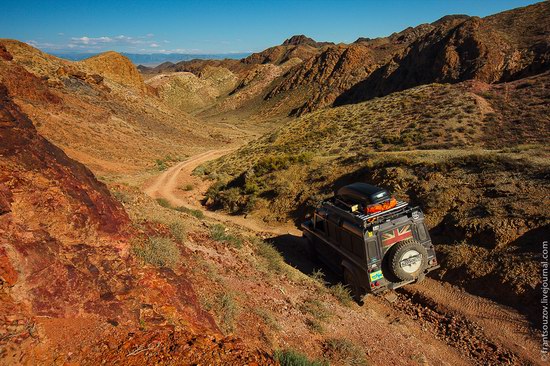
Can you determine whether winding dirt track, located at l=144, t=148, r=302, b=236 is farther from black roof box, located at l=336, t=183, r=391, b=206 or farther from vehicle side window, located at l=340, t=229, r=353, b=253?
vehicle side window, located at l=340, t=229, r=353, b=253

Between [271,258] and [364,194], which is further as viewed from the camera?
[271,258]

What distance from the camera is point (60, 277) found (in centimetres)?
508

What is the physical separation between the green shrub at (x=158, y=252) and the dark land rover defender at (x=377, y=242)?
4188 millimetres

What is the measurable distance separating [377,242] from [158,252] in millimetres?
4880

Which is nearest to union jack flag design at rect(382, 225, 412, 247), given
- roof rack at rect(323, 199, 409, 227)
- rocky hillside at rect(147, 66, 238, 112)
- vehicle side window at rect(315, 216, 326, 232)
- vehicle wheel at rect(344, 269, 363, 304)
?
roof rack at rect(323, 199, 409, 227)

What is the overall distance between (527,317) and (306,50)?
155 metres

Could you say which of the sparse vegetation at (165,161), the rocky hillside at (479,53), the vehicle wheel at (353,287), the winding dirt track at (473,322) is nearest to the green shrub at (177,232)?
the vehicle wheel at (353,287)

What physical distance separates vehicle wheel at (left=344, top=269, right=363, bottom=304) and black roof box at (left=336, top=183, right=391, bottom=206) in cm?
191

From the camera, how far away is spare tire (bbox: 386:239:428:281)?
7834mm

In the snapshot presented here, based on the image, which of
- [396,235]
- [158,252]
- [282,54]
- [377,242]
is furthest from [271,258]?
[282,54]

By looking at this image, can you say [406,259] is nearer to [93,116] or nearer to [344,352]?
[344,352]

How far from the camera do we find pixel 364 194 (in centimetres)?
893

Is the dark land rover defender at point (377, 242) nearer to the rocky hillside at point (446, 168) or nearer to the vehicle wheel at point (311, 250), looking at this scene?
the vehicle wheel at point (311, 250)

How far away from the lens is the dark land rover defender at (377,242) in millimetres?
7945
